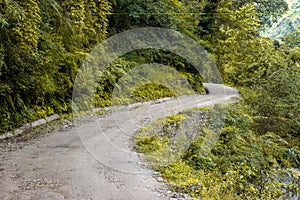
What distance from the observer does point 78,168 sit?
20.6 feet

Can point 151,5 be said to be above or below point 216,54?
above

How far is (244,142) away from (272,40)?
7.17 meters

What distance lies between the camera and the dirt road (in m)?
5.11

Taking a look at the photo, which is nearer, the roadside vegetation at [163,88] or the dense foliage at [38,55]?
the roadside vegetation at [163,88]

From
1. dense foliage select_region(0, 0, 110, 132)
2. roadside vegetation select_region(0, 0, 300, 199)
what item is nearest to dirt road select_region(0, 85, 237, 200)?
roadside vegetation select_region(0, 0, 300, 199)

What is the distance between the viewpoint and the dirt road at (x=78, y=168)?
201 inches

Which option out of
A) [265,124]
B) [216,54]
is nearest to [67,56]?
[265,124]

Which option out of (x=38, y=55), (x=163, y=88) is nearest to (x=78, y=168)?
(x=38, y=55)

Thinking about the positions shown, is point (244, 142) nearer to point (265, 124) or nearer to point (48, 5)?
point (265, 124)

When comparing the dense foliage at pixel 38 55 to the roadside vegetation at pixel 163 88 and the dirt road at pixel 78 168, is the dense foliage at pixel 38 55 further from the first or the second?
the dirt road at pixel 78 168

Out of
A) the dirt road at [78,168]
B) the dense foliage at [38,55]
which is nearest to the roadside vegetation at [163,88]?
the dense foliage at [38,55]

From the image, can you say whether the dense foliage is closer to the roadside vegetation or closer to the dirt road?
the roadside vegetation

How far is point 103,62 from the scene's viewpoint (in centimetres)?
1480

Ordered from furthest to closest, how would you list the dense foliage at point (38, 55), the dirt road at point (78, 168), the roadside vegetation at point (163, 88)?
the dense foliage at point (38, 55) → the roadside vegetation at point (163, 88) → the dirt road at point (78, 168)
